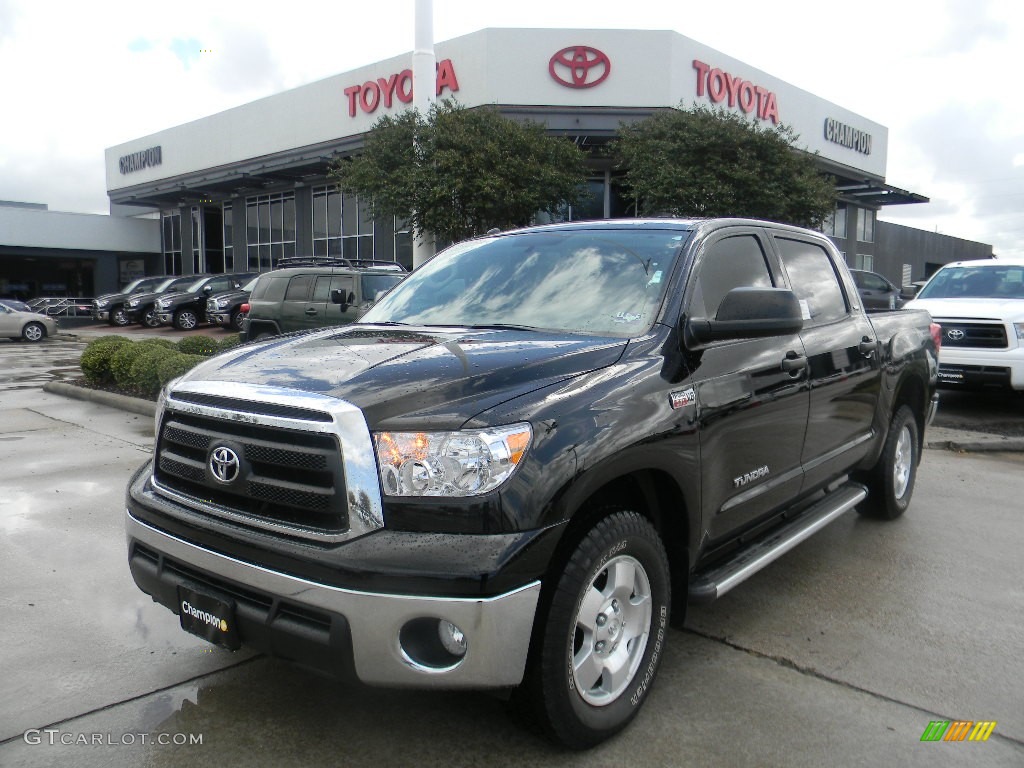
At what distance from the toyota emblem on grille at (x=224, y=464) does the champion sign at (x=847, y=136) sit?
107ft

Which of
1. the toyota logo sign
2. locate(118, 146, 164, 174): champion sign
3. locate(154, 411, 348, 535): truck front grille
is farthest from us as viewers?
locate(118, 146, 164, 174): champion sign

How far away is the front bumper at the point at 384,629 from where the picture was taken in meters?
2.39

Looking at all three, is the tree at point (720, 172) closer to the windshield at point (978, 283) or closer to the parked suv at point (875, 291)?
the parked suv at point (875, 291)

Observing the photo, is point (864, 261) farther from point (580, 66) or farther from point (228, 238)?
point (228, 238)

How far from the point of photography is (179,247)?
147 ft

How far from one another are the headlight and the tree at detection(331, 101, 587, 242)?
16.6 metres

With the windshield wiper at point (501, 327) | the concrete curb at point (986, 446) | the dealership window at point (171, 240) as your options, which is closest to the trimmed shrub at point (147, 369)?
the windshield wiper at point (501, 327)

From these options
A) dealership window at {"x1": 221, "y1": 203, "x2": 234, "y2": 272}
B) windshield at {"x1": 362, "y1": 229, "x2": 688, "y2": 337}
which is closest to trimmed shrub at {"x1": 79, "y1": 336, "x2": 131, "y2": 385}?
windshield at {"x1": 362, "y1": 229, "x2": 688, "y2": 337}

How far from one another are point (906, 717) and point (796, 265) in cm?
238

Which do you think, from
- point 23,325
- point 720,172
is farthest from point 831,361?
point 23,325

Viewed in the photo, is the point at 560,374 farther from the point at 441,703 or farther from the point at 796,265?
the point at 796,265

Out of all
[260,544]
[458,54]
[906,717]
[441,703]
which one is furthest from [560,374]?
[458,54]

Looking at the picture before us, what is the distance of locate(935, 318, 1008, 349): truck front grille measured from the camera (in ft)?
31.4

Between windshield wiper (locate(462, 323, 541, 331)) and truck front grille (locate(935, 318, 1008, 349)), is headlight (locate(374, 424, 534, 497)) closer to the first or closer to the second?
windshield wiper (locate(462, 323, 541, 331))
